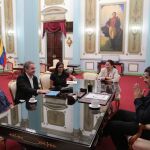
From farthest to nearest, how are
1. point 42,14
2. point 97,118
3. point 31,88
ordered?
point 42,14 < point 31,88 < point 97,118

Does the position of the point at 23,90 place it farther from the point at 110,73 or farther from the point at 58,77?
the point at 110,73

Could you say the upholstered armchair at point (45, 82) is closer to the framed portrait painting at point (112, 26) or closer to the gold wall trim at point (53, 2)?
the framed portrait painting at point (112, 26)

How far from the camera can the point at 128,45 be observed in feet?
32.7

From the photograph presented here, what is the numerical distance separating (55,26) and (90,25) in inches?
87.6

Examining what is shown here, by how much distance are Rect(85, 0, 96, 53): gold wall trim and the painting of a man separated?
499 millimetres

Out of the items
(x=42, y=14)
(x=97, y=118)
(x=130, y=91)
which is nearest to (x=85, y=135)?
(x=97, y=118)

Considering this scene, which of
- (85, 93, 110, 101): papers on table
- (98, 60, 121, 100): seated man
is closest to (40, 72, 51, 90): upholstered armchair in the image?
(98, 60, 121, 100): seated man

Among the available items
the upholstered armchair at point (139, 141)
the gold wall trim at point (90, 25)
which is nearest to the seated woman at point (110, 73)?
the upholstered armchair at point (139, 141)

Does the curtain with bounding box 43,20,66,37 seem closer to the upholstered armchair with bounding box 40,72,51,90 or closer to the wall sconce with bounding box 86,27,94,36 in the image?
the wall sconce with bounding box 86,27,94,36

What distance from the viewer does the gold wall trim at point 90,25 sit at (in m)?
10.5

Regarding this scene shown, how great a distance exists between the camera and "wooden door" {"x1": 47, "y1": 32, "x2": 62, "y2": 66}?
1171 centimetres

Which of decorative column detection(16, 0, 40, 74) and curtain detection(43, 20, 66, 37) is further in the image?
curtain detection(43, 20, 66, 37)

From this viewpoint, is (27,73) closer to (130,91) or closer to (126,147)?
(126,147)

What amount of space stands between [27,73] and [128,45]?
7676mm
